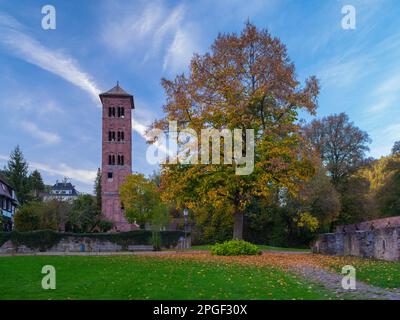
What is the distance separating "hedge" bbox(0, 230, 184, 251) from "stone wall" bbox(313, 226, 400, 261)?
583 inches

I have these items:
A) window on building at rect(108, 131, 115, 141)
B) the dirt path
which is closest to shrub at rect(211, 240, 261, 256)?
the dirt path

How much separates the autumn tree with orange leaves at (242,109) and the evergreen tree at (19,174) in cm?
4982

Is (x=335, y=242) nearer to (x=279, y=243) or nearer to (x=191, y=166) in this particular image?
(x=191, y=166)

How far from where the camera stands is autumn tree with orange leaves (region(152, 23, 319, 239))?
68.6ft

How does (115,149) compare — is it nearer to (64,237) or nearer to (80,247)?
(64,237)

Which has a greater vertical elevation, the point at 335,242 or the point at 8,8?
the point at 8,8

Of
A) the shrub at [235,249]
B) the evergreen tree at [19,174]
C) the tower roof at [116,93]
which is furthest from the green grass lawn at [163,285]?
the evergreen tree at [19,174]

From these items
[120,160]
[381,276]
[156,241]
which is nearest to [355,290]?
[381,276]

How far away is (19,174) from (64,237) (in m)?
36.6

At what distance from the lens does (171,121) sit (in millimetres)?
22516

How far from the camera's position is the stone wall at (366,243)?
16.5 meters

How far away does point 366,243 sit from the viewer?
1916cm
